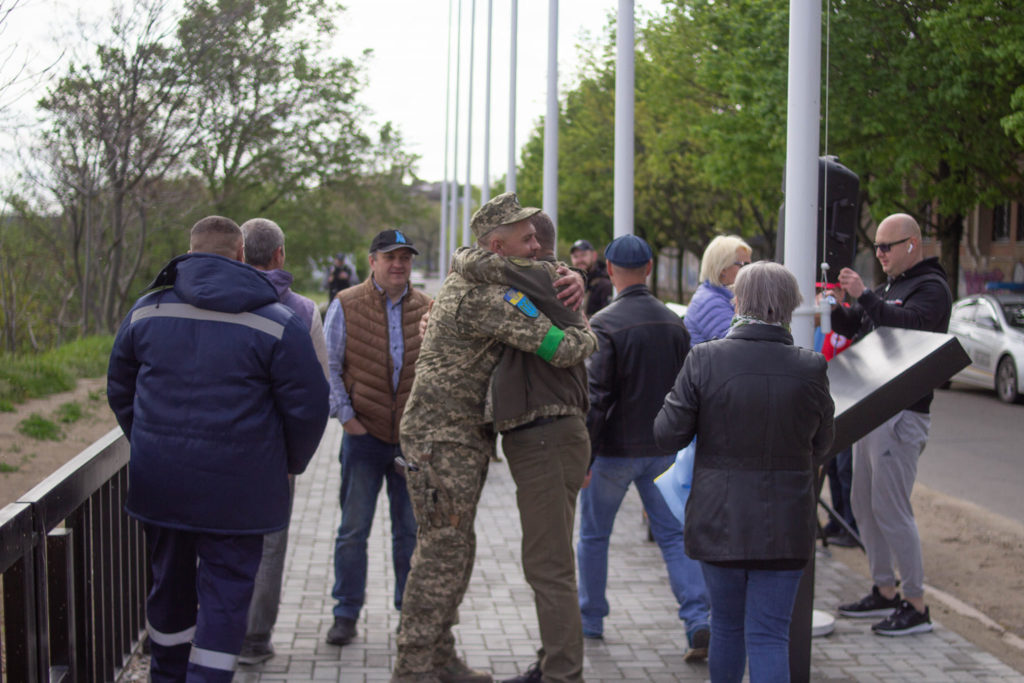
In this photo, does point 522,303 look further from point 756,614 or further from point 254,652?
point 254,652

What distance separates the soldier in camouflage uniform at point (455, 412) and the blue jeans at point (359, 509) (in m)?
0.86

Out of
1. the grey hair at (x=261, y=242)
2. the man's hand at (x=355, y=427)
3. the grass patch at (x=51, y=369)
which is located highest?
the grey hair at (x=261, y=242)

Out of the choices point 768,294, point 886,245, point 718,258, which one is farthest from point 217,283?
point 886,245

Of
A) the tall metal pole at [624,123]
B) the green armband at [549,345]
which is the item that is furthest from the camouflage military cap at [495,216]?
the tall metal pole at [624,123]

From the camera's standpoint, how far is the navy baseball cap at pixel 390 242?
5406 millimetres

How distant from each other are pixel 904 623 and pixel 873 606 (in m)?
0.34

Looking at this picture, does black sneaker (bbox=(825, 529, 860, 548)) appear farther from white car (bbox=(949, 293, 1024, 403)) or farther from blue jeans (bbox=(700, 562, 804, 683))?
white car (bbox=(949, 293, 1024, 403))

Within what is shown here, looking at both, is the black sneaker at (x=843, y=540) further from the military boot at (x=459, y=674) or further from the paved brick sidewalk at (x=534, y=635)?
the military boot at (x=459, y=674)

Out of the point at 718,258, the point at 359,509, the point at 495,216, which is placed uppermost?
the point at 495,216

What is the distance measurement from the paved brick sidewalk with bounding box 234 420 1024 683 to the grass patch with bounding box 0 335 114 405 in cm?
257

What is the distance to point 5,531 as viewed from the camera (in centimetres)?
317

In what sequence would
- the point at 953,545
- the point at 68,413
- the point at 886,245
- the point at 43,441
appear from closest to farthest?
the point at 886,245
the point at 43,441
the point at 953,545
the point at 68,413

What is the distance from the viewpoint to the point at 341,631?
5453 millimetres

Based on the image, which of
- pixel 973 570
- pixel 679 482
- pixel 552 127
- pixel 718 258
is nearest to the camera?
pixel 679 482
